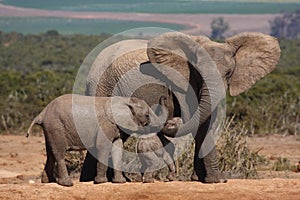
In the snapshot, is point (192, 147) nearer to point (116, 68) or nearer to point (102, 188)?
point (116, 68)

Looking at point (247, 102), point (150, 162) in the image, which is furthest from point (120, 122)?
point (247, 102)

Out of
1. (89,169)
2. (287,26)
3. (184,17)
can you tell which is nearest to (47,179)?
(89,169)

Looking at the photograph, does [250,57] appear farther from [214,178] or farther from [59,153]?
[59,153]

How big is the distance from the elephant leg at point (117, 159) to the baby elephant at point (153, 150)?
28cm

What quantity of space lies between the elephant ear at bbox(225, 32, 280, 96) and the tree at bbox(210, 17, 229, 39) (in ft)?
284

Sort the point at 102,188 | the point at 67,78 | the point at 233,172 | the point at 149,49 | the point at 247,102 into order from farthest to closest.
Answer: the point at 67,78, the point at 247,102, the point at 233,172, the point at 149,49, the point at 102,188

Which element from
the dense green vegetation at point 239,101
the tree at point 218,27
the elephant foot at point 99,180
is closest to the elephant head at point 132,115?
the elephant foot at point 99,180

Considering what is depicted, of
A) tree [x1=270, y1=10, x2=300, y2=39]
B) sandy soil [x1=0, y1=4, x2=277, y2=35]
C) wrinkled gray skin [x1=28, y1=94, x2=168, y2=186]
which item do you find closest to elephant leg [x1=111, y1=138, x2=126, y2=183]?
wrinkled gray skin [x1=28, y1=94, x2=168, y2=186]

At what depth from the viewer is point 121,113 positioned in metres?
10.3

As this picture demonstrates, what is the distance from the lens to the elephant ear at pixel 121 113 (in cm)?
1030

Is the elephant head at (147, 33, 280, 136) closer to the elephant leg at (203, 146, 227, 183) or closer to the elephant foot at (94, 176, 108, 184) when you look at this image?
the elephant leg at (203, 146, 227, 183)

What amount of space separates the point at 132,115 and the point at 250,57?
72.9 inches

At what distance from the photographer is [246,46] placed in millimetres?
11242

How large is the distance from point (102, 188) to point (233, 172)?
318 centimetres
